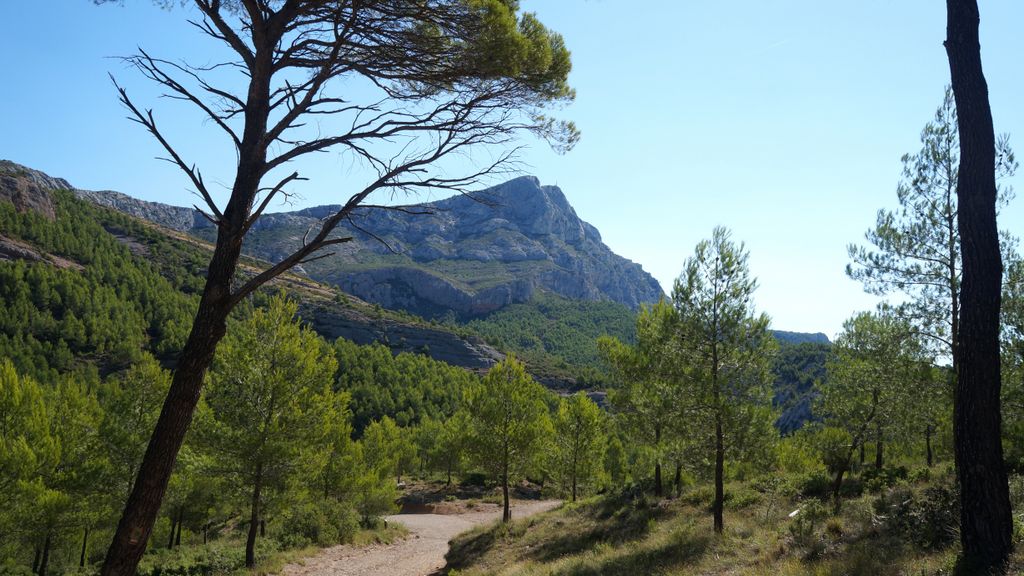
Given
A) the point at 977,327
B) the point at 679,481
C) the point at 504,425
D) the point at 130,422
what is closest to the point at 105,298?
the point at 130,422

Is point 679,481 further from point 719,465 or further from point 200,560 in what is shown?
point 200,560

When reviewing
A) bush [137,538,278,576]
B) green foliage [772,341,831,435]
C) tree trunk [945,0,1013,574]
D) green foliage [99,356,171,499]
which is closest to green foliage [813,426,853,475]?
tree trunk [945,0,1013,574]

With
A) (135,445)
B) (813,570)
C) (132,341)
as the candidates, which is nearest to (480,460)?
(135,445)

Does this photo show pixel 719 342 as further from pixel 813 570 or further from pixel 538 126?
pixel 538 126

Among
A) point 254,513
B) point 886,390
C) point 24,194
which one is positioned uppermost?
point 24,194

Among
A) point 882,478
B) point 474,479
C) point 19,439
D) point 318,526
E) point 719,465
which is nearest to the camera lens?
point 719,465

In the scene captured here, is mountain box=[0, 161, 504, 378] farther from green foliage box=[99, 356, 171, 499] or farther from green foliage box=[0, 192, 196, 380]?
green foliage box=[99, 356, 171, 499]

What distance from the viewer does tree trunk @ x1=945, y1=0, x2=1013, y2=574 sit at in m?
5.38

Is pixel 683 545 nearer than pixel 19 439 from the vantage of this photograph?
Yes

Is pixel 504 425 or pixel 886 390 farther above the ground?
pixel 886 390

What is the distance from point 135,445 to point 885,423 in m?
23.6

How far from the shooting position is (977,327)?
568 centimetres

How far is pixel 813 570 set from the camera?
7.43 metres

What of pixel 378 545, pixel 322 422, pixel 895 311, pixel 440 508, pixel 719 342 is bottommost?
pixel 440 508
